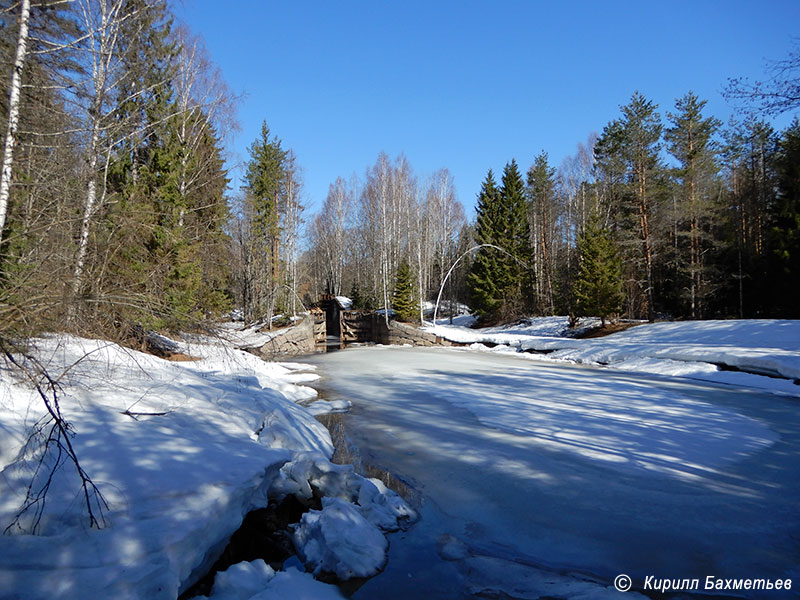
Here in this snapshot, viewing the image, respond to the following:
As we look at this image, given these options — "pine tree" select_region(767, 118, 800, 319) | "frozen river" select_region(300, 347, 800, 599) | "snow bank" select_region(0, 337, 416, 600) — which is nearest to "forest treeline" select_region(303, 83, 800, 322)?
"pine tree" select_region(767, 118, 800, 319)

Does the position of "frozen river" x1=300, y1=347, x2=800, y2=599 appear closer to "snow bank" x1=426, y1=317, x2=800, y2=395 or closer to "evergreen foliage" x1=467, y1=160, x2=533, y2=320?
"snow bank" x1=426, y1=317, x2=800, y2=395

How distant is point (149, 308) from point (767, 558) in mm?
4986

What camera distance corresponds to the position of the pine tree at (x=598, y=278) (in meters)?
22.3

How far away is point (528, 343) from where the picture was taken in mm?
21328

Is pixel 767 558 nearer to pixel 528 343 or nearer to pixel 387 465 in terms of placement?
pixel 387 465

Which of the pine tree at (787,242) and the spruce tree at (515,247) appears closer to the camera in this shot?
the pine tree at (787,242)

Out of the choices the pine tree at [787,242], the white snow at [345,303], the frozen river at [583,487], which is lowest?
the frozen river at [583,487]

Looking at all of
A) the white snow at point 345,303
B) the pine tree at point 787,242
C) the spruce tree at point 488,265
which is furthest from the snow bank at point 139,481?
the white snow at point 345,303

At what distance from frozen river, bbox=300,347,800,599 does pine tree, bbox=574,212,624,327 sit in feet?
41.2

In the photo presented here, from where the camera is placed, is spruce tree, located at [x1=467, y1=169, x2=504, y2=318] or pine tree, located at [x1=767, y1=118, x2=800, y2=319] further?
spruce tree, located at [x1=467, y1=169, x2=504, y2=318]

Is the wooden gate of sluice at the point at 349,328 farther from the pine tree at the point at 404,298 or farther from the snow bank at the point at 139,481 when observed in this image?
the snow bank at the point at 139,481

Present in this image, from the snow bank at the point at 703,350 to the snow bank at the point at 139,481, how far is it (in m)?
11.6

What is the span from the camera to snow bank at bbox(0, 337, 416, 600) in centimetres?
267

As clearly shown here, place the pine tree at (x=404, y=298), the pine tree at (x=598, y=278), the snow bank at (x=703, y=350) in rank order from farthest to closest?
the pine tree at (x=404, y=298) < the pine tree at (x=598, y=278) < the snow bank at (x=703, y=350)
